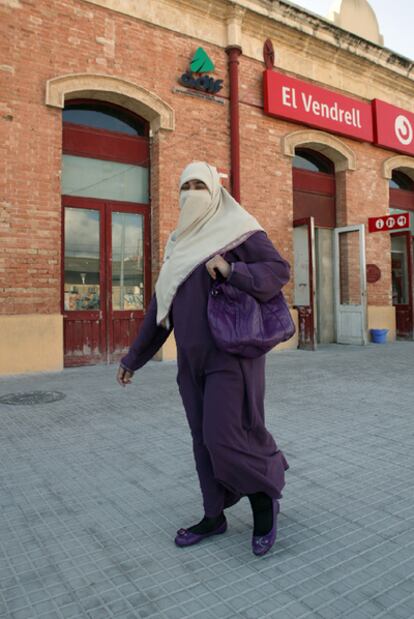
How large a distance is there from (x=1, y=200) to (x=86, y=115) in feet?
8.32

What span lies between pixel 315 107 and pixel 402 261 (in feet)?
16.9

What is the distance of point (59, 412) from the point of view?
4887mm

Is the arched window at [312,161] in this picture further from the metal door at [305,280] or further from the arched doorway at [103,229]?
the arched doorway at [103,229]

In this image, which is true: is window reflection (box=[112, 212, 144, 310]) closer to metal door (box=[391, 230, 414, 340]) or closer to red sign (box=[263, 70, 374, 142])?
red sign (box=[263, 70, 374, 142])

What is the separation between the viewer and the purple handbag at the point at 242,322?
6.69 feet

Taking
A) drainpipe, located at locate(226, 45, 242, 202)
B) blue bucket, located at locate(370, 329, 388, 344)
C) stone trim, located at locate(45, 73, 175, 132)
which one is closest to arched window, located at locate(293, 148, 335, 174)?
drainpipe, located at locate(226, 45, 242, 202)

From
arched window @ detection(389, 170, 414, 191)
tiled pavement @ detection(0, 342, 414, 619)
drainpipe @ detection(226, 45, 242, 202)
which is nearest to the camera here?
tiled pavement @ detection(0, 342, 414, 619)

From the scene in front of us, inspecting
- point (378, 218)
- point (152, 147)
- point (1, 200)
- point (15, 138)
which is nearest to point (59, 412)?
point (1, 200)

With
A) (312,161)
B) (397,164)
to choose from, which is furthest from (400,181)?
(312,161)

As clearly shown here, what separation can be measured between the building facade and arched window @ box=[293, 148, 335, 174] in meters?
0.04

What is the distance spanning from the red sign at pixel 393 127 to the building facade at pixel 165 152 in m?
0.05

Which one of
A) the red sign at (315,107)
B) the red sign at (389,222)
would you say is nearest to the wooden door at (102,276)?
the red sign at (315,107)

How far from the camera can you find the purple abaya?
6.86ft

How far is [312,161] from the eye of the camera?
38.9 ft
